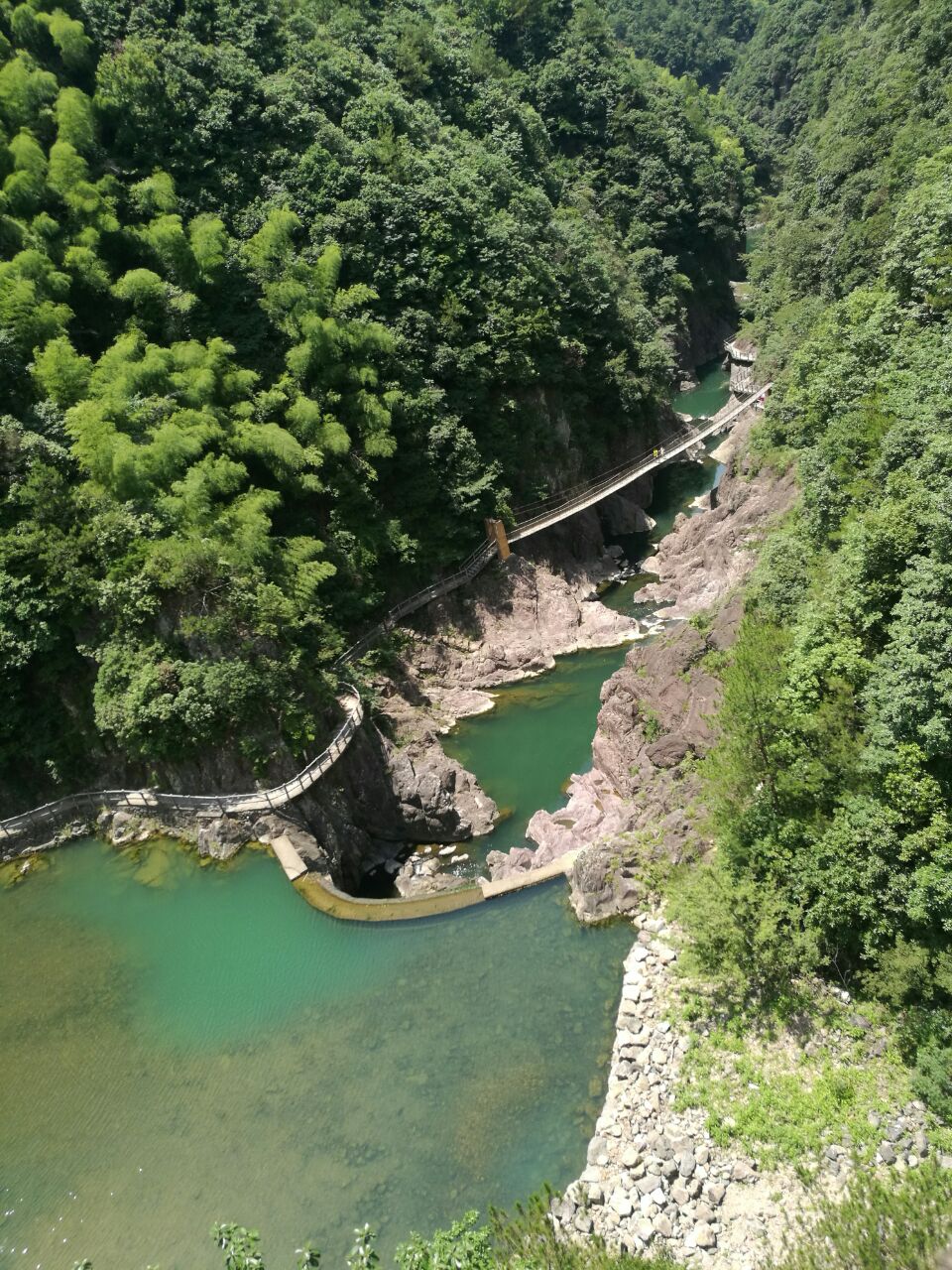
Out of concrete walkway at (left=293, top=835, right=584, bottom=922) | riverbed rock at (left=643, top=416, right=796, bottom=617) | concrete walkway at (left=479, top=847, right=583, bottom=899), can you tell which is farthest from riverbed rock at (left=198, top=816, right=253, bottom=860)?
riverbed rock at (left=643, top=416, right=796, bottom=617)

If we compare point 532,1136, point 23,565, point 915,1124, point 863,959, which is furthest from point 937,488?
point 23,565

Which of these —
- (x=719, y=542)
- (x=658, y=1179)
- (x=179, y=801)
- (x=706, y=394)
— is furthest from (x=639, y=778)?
(x=706, y=394)

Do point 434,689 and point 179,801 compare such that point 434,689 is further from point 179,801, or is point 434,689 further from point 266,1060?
point 266,1060

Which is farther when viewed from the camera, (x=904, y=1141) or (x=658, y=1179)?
(x=658, y=1179)

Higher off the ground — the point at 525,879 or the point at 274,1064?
the point at 525,879

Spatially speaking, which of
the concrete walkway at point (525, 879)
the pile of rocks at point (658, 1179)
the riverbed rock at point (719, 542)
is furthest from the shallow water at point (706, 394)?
the pile of rocks at point (658, 1179)

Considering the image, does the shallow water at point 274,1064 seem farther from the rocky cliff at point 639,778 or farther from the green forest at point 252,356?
the green forest at point 252,356
